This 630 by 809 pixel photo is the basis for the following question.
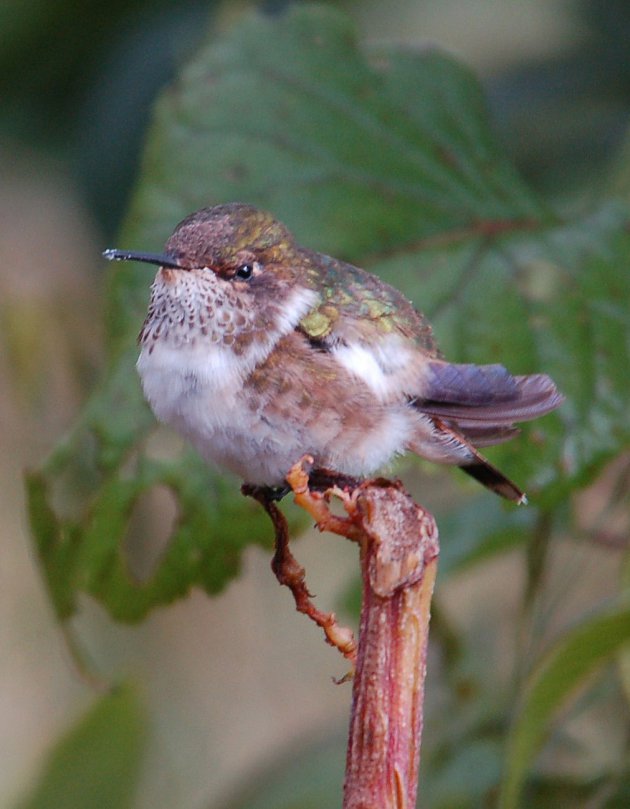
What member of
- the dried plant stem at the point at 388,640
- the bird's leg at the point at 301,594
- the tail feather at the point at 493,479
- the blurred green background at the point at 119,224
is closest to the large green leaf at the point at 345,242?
the tail feather at the point at 493,479

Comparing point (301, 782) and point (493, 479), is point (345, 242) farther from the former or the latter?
point (301, 782)

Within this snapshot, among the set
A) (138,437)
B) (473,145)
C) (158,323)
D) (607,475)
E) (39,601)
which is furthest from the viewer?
(39,601)

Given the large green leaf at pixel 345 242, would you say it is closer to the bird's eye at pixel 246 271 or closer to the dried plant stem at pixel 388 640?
the bird's eye at pixel 246 271

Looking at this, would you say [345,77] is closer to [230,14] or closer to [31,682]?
[230,14]

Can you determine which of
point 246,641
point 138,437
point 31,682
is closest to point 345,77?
point 138,437

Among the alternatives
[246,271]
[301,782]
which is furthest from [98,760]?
[246,271]

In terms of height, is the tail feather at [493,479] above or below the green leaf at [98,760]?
above
